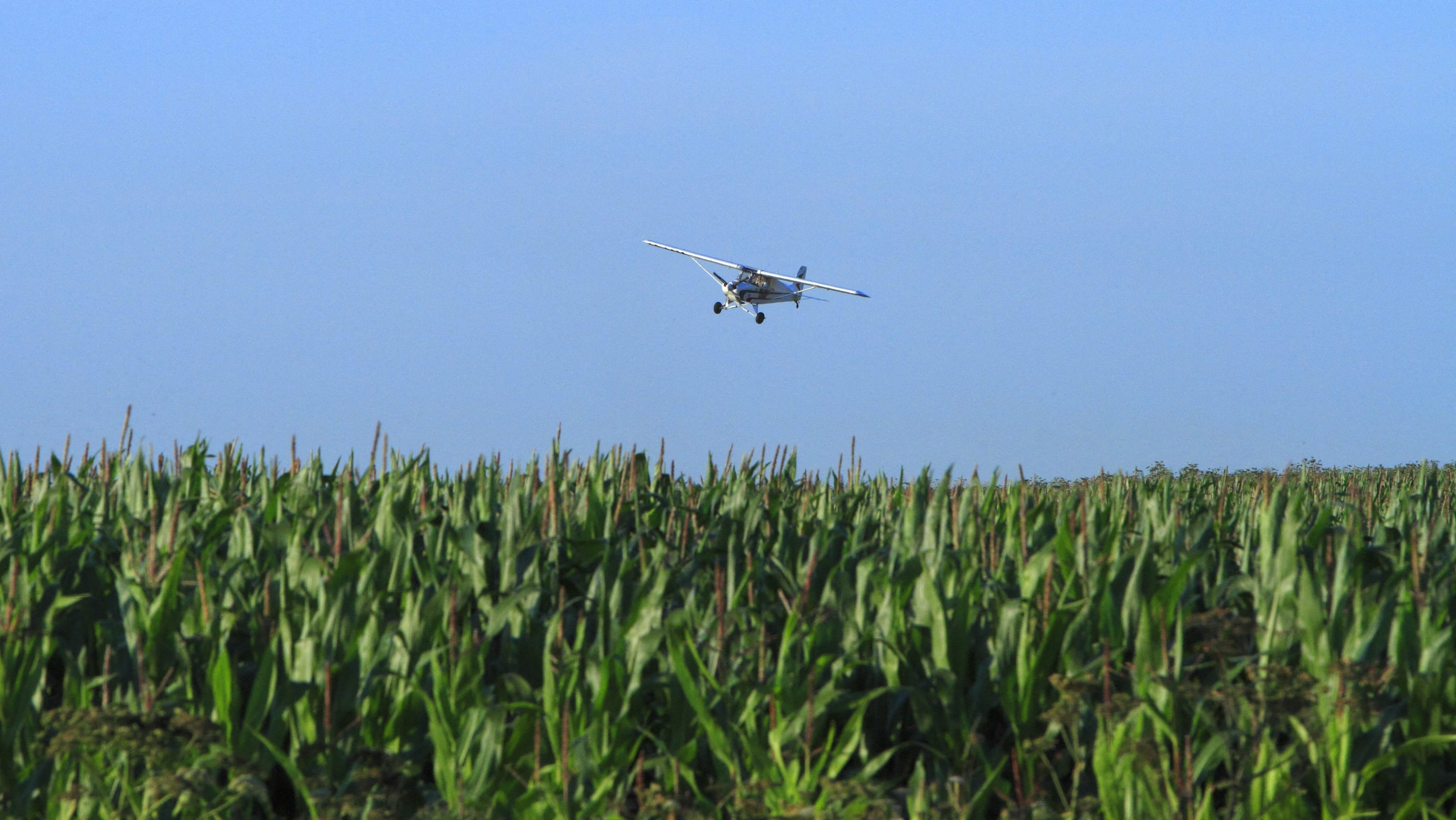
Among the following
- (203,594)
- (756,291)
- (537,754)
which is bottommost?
(537,754)

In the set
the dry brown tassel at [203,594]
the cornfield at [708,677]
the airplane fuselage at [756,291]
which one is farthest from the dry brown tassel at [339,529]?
the airplane fuselage at [756,291]

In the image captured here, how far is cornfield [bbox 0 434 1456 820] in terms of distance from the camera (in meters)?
4.42

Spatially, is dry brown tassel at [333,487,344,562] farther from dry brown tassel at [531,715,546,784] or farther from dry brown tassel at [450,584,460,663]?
dry brown tassel at [531,715,546,784]

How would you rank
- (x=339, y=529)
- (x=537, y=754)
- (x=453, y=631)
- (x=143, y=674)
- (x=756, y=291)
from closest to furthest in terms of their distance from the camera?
(x=537, y=754), (x=453, y=631), (x=143, y=674), (x=339, y=529), (x=756, y=291)

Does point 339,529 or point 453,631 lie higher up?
point 339,529

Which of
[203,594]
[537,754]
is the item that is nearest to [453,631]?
[537,754]

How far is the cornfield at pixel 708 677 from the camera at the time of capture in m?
4.42

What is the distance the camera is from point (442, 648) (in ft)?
15.4

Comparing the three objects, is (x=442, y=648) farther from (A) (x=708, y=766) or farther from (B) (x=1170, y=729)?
(B) (x=1170, y=729)

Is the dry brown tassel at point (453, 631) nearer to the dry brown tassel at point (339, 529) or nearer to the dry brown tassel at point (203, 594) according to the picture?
the dry brown tassel at point (339, 529)

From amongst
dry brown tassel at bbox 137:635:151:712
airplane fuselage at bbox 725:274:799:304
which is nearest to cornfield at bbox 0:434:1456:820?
dry brown tassel at bbox 137:635:151:712

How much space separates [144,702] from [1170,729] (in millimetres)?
3976

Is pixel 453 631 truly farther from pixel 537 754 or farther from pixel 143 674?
pixel 143 674

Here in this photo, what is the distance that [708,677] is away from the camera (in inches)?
181
